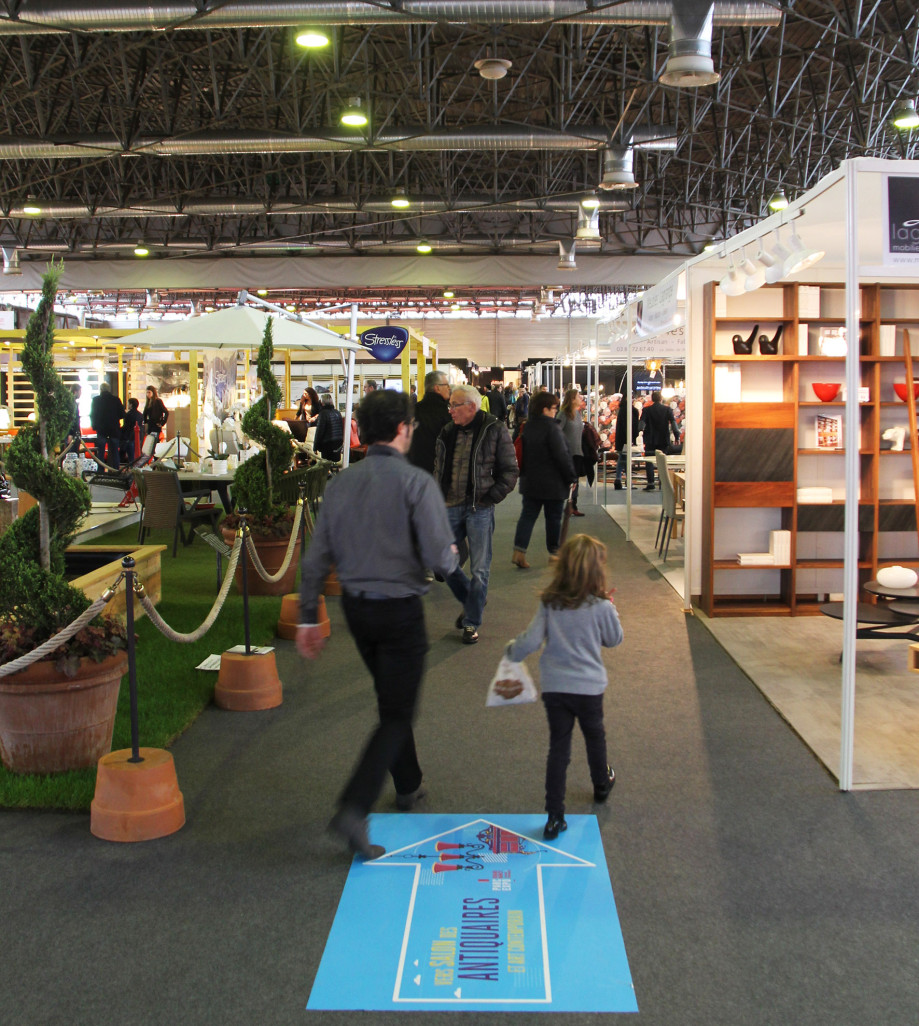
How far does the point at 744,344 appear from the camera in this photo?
6.79m

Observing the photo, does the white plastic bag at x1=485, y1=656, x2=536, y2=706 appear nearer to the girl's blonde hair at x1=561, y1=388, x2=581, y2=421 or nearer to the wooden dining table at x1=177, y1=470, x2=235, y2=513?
the wooden dining table at x1=177, y1=470, x2=235, y2=513

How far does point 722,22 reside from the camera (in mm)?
8516

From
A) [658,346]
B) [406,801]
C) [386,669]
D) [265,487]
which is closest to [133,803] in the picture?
[406,801]

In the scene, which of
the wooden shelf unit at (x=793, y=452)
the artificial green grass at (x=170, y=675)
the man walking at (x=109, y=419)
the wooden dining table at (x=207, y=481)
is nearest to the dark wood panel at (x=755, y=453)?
the wooden shelf unit at (x=793, y=452)

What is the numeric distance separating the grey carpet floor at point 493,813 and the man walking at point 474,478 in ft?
3.67

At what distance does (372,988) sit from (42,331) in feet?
9.40

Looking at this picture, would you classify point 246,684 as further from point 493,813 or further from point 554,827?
point 554,827

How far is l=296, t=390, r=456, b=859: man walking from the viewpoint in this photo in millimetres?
3051

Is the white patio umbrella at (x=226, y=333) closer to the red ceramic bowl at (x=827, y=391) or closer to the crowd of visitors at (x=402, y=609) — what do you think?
the red ceramic bowl at (x=827, y=391)

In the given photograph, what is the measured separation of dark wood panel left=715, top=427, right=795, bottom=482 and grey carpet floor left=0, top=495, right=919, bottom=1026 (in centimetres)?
208

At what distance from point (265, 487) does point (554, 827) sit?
191 inches

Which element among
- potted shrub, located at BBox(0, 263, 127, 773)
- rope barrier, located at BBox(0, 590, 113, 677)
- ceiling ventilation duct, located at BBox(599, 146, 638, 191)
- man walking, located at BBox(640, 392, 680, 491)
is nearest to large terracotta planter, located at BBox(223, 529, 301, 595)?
potted shrub, located at BBox(0, 263, 127, 773)

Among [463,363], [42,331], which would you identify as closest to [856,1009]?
[42,331]

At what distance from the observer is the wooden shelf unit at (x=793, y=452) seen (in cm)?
646
